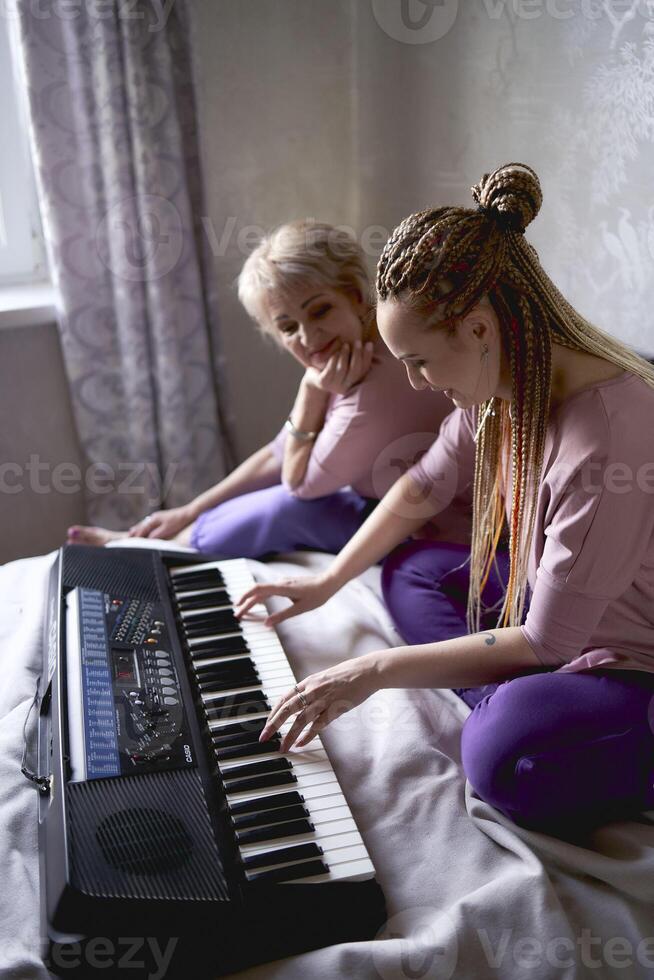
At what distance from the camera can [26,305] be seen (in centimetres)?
239

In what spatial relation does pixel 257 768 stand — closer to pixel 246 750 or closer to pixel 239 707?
pixel 246 750

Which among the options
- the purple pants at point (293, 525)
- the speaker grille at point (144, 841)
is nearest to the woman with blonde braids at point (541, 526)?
the speaker grille at point (144, 841)

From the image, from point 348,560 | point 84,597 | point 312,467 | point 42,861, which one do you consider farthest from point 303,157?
point 42,861

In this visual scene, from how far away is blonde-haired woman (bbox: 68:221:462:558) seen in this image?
5.85 ft

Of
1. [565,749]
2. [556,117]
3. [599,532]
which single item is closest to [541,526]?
[599,532]

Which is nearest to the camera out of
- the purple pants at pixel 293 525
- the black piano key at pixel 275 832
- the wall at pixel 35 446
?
the black piano key at pixel 275 832

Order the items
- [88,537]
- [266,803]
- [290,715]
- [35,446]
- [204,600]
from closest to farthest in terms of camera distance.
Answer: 1. [266,803]
2. [290,715]
3. [204,600]
4. [88,537]
5. [35,446]

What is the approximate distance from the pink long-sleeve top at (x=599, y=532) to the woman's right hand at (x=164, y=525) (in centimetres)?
112

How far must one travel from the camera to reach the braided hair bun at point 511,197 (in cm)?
120

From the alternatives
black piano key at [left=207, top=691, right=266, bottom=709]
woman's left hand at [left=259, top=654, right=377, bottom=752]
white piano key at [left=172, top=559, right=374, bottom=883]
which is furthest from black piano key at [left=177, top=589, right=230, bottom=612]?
woman's left hand at [left=259, top=654, right=377, bottom=752]

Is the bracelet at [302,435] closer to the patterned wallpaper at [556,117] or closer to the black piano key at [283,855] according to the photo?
the patterned wallpaper at [556,117]

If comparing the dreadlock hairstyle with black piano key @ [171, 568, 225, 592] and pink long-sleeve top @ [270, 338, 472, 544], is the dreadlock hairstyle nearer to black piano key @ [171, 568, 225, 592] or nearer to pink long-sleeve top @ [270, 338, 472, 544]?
pink long-sleeve top @ [270, 338, 472, 544]

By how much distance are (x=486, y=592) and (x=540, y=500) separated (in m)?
0.39

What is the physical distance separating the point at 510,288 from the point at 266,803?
30.0 inches
